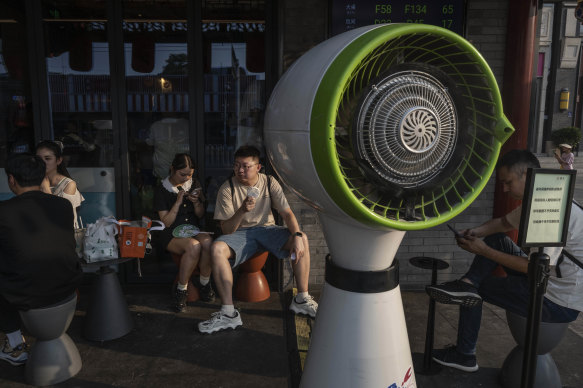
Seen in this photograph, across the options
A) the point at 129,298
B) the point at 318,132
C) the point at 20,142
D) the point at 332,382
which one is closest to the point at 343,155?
the point at 318,132

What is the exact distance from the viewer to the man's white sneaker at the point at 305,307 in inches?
143

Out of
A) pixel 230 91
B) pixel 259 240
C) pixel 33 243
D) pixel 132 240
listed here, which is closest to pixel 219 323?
pixel 259 240

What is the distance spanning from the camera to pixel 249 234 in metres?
3.63

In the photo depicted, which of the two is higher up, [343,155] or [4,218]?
[343,155]

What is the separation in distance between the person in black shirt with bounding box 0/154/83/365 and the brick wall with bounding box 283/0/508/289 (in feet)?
6.41

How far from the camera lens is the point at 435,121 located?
1.45 meters

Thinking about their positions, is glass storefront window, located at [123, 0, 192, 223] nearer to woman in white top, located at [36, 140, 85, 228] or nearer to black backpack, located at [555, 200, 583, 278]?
woman in white top, located at [36, 140, 85, 228]

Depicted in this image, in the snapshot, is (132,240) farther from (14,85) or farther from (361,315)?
(14,85)

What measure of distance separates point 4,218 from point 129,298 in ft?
5.70

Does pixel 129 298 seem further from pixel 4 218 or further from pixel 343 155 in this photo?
pixel 343 155

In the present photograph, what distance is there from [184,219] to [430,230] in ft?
7.33

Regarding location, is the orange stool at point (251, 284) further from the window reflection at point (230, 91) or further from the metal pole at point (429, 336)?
the metal pole at point (429, 336)

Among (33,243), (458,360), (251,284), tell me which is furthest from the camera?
(251,284)

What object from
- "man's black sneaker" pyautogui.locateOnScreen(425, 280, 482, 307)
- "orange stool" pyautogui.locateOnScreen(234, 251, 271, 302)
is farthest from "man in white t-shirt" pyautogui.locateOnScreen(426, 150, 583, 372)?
"orange stool" pyautogui.locateOnScreen(234, 251, 271, 302)
